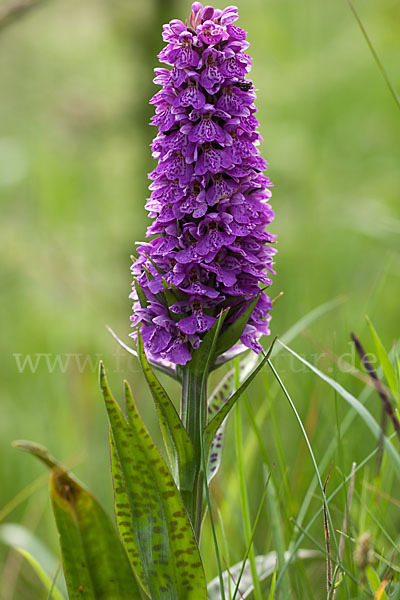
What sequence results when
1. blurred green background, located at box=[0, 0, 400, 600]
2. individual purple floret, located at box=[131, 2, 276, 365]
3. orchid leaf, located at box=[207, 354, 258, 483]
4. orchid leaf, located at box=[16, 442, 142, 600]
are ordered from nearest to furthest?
orchid leaf, located at box=[16, 442, 142, 600]
individual purple floret, located at box=[131, 2, 276, 365]
orchid leaf, located at box=[207, 354, 258, 483]
blurred green background, located at box=[0, 0, 400, 600]

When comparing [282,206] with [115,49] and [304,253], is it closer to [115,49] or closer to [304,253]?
[304,253]

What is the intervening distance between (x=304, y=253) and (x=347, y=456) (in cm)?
140

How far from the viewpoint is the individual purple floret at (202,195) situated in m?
1.21

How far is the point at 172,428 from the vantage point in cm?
118

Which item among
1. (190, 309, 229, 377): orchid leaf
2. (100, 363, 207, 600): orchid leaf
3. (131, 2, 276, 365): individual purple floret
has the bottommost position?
(100, 363, 207, 600): orchid leaf

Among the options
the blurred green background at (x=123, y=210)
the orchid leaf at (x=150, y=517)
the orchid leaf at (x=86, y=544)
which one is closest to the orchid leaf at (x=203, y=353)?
the orchid leaf at (x=150, y=517)

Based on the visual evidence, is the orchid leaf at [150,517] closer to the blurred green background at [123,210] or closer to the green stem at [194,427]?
the green stem at [194,427]

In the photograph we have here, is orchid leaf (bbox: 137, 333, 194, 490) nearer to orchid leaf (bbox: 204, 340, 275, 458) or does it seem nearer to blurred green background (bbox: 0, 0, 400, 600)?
orchid leaf (bbox: 204, 340, 275, 458)

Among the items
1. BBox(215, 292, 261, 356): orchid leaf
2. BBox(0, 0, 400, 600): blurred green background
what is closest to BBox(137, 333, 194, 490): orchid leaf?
BBox(215, 292, 261, 356): orchid leaf

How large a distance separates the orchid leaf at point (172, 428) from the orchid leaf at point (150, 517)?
61mm

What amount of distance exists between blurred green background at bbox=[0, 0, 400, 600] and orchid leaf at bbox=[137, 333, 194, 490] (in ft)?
2.51

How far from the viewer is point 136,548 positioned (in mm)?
1205

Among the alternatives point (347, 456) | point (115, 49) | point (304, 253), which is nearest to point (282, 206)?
point (304, 253)

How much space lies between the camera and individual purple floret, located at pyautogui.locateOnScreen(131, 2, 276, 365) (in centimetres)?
121
